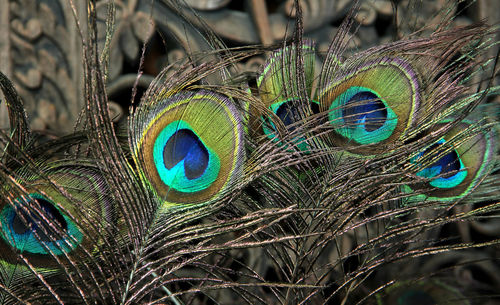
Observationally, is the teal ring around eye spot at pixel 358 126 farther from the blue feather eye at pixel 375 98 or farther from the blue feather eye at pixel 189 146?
the blue feather eye at pixel 189 146

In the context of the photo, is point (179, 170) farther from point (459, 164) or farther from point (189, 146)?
point (459, 164)

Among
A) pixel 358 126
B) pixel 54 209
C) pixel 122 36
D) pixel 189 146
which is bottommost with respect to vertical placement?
pixel 54 209

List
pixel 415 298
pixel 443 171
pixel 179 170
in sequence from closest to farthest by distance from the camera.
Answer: pixel 179 170 → pixel 415 298 → pixel 443 171

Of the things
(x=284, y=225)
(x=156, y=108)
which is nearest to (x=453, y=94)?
(x=284, y=225)

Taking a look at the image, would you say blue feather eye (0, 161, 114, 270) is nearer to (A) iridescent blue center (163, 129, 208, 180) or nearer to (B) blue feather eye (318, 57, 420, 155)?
(A) iridescent blue center (163, 129, 208, 180)

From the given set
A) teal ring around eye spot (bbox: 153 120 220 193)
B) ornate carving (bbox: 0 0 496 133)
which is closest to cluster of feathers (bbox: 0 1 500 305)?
teal ring around eye spot (bbox: 153 120 220 193)

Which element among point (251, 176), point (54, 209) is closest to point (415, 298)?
point (251, 176)

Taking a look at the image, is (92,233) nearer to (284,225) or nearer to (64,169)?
(64,169)

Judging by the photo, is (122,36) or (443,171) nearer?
(443,171)
